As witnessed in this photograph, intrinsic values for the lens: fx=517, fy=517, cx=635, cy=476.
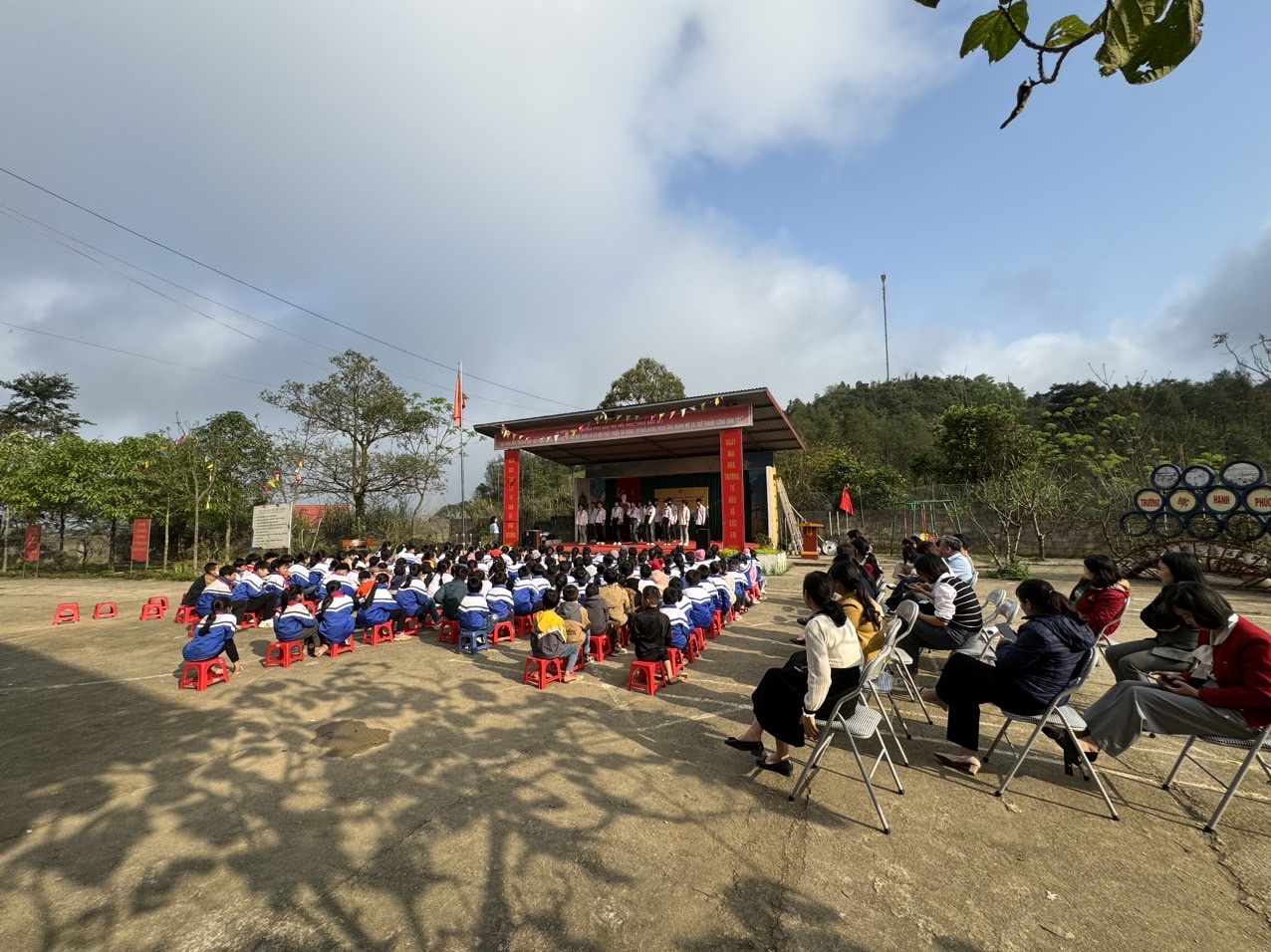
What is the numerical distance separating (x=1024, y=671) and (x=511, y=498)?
603 inches

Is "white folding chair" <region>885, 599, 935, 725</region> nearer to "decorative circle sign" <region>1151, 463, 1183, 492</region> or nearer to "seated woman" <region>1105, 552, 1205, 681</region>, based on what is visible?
"seated woman" <region>1105, 552, 1205, 681</region>

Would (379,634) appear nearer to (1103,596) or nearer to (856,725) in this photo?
(856,725)

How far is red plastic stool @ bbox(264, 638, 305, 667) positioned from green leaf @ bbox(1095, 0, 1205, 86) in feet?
23.3

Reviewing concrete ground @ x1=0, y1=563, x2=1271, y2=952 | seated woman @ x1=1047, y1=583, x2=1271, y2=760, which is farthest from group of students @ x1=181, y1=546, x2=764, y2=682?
seated woman @ x1=1047, y1=583, x2=1271, y2=760

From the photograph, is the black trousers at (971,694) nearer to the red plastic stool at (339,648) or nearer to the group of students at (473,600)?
the group of students at (473,600)

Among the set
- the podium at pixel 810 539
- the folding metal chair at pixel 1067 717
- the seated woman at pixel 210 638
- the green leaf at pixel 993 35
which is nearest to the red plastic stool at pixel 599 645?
the seated woman at pixel 210 638

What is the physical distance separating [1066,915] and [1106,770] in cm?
172

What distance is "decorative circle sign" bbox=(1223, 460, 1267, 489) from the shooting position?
932 centimetres

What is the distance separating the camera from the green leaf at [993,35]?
1.28 meters

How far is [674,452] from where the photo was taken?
20.0 metres

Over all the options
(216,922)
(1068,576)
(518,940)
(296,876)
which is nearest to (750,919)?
(518,940)

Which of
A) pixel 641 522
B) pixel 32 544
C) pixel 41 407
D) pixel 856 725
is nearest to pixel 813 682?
pixel 856 725

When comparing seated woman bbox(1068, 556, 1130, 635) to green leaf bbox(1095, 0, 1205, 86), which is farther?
seated woman bbox(1068, 556, 1130, 635)

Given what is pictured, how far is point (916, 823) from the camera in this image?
8.57 ft
